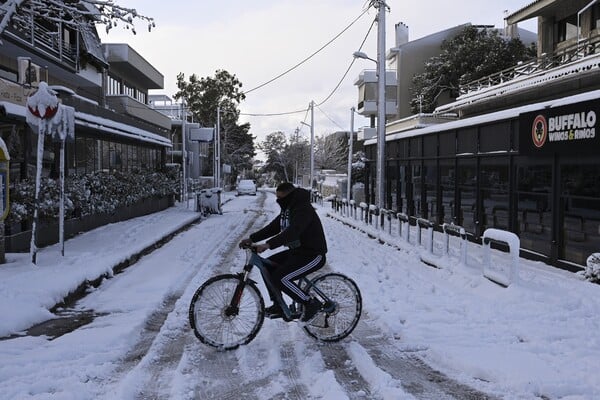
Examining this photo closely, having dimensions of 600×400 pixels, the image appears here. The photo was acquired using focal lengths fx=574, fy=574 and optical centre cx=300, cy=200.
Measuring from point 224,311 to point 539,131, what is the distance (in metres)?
7.84

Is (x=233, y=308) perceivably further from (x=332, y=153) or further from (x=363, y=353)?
(x=332, y=153)

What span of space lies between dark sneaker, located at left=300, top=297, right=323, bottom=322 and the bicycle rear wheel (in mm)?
89

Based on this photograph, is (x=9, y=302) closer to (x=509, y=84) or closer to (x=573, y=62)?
(x=573, y=62)

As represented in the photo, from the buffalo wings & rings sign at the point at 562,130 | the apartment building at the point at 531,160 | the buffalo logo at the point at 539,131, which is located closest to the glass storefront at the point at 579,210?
the apartment building at the point at 531,160

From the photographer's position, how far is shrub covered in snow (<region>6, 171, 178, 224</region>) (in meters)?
11.3

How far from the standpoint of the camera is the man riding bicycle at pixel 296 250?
18.5 feet

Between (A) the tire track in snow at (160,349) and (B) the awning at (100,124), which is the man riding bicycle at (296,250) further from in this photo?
(B) the awning at (100,124)

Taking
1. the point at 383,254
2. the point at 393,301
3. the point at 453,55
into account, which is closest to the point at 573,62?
the point at 383,254

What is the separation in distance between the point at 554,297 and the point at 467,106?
21.7 metres

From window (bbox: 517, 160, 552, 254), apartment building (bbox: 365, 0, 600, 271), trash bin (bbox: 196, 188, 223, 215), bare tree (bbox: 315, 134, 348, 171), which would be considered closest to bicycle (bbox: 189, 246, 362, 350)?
apartment building (bbox: 365, 0, 600, 271)

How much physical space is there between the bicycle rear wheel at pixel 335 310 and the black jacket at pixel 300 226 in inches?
15.8

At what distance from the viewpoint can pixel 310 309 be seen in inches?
228

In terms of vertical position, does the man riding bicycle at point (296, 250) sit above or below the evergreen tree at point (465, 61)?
below

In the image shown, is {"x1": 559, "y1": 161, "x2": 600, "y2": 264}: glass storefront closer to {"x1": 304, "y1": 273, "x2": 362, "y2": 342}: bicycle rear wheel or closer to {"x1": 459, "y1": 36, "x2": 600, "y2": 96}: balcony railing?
{"x1": 304, "y1": 273, "x2": 362, "y2": 342}: bicycle rear wheel
